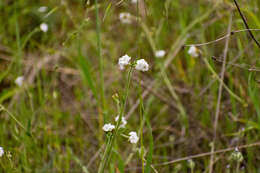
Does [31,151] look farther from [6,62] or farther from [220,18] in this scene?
[220,18]

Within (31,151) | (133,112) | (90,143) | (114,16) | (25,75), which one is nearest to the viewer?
(31,151)

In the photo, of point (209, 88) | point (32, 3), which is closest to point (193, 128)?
point (209, 88)

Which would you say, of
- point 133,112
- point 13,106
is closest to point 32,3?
point 13,106

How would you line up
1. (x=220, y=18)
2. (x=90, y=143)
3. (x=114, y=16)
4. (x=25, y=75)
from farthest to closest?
1. (x=114, y=16)
2. (x=25, y=75)
3. (x=220, y=18)
4. (x=90, y=143)

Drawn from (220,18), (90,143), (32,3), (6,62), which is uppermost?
(32,3)

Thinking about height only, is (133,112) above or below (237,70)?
below

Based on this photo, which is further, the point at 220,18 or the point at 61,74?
the point at 61,74

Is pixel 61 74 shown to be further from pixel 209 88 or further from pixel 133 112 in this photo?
pixel 209 88
